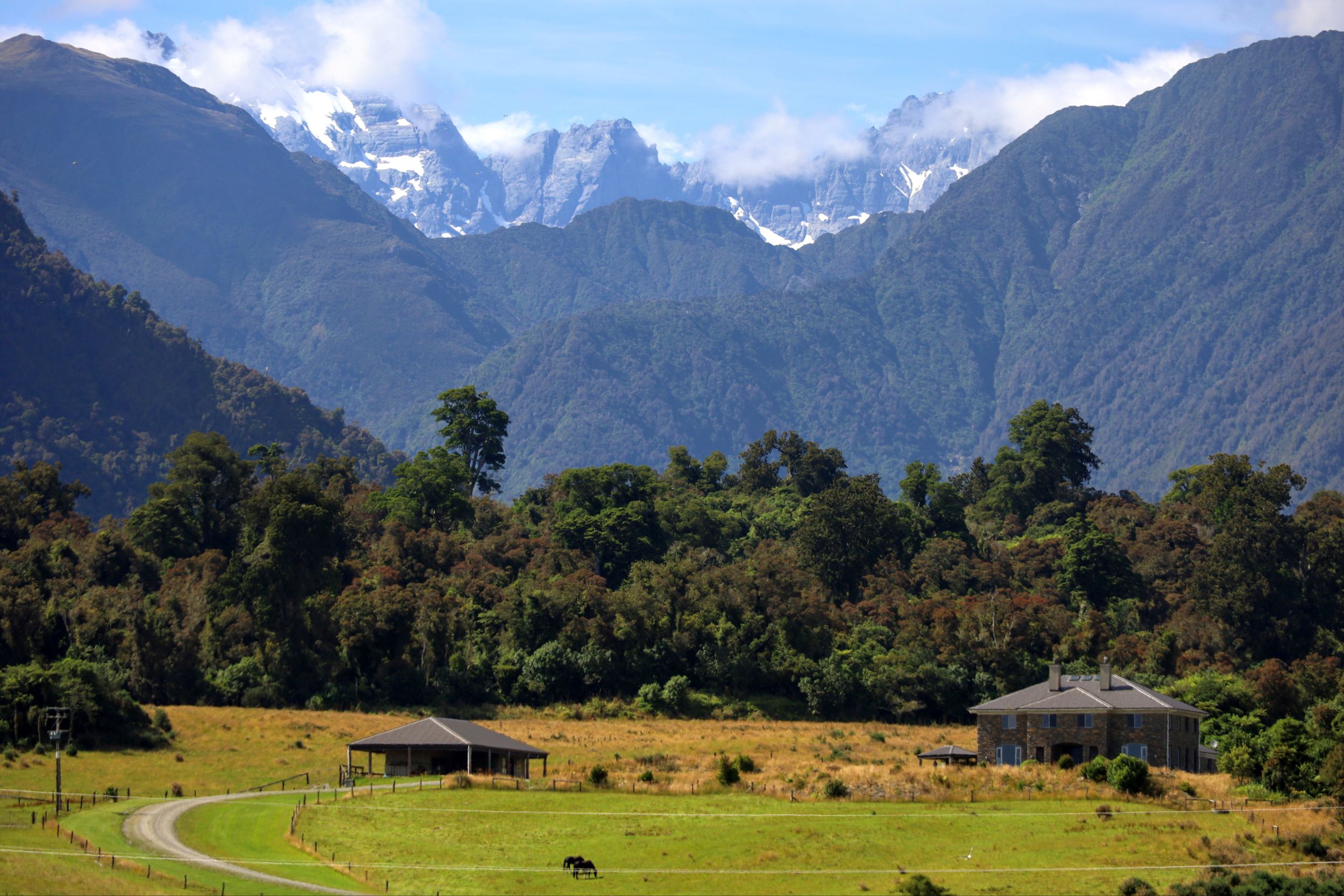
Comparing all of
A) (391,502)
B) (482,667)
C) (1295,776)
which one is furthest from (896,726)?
(391,502)

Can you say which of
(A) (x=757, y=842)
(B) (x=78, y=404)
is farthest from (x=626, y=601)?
(B) (x=78, y=404)

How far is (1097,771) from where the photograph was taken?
57.4m

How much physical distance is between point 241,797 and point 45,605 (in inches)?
1527

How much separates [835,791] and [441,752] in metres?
18.9

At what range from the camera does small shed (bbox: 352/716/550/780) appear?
64.1 m

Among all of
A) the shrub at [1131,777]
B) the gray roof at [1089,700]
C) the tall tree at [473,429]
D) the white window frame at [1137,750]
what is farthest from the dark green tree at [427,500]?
the shrub at [1131,777]

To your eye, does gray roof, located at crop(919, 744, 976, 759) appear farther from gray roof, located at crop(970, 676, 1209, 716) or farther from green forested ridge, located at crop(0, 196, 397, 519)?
green forested ridge, located at crop(0, 196, 397, 519)

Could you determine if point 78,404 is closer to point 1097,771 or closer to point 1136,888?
point 1097,771

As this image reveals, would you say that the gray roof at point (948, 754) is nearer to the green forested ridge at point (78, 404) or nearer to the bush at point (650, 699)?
the bush at point (650, 699)

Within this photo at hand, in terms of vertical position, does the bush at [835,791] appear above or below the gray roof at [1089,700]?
below

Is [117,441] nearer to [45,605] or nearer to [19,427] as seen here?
[19,427]

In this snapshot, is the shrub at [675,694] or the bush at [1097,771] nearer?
the bush at [1097,771]

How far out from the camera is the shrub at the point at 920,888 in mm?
42438

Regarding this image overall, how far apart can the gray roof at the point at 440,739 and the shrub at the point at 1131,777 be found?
82.8 feet
